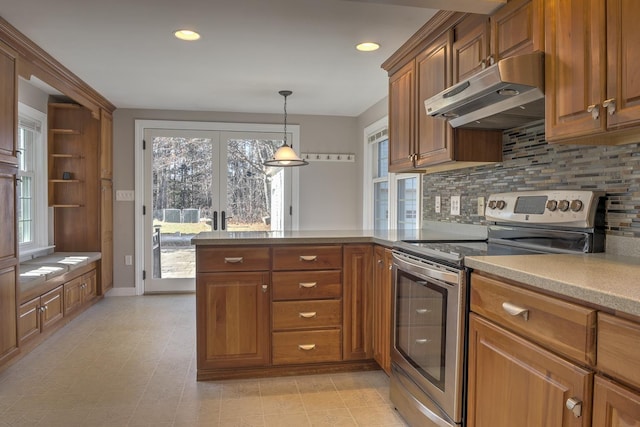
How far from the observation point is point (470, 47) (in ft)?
7.23

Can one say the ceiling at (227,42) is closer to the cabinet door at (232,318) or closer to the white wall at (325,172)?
the white wall at (325,172)

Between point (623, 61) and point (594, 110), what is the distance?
16cm

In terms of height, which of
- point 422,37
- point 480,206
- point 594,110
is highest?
point 422,37

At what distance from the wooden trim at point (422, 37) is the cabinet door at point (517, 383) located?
1.60 m

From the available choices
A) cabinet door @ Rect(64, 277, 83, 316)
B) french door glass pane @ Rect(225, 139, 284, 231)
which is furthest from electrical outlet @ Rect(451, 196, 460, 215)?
cabinet door @ Rect(64, 277, 83, 316)

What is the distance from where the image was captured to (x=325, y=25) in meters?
2.69

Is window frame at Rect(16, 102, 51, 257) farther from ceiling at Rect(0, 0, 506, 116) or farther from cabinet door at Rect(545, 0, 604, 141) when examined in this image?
cabinet door at Rect(545, 0, 604, 141)

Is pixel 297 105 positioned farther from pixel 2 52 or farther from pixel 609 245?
pixel 609 245

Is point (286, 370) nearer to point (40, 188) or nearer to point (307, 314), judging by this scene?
point (307, 314)

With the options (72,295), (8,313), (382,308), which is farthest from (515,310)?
(72,295)

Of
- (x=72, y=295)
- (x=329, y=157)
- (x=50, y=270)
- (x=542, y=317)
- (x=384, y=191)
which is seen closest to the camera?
(x=542, y=317)

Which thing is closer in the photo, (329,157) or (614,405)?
(614,405)

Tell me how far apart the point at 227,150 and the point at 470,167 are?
3.21 meters

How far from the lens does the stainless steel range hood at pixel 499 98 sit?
66.0 inches
